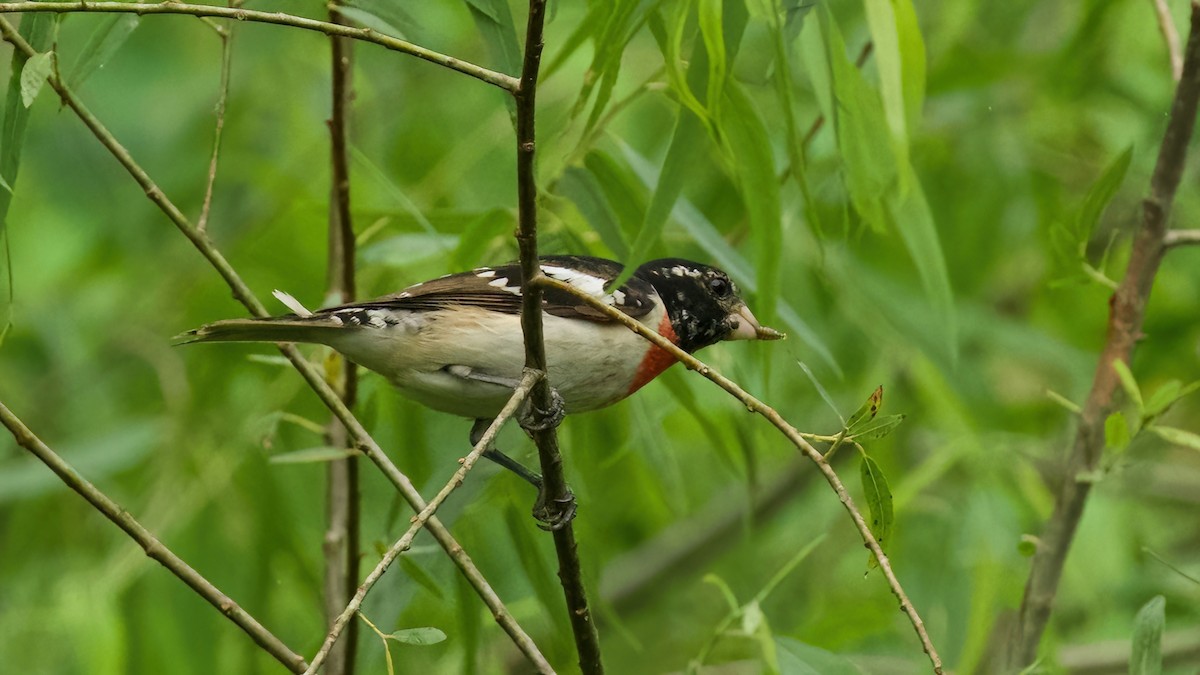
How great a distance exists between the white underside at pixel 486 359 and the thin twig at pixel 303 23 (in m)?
1.07

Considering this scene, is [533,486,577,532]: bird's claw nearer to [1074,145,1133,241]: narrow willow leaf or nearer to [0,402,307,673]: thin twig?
[0,402,307,673]: thin twig

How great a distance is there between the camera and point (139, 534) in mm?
2369

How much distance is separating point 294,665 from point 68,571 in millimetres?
2014

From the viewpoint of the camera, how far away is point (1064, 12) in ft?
20.1

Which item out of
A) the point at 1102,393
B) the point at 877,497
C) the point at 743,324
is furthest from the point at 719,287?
the point at 877,497

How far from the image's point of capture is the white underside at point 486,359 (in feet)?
10.2

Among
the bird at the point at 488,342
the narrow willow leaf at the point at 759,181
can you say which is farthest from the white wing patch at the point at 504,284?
the narrow willow leaf at the point at 759,181

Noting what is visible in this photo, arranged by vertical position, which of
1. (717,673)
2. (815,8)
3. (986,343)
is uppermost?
(815,8)

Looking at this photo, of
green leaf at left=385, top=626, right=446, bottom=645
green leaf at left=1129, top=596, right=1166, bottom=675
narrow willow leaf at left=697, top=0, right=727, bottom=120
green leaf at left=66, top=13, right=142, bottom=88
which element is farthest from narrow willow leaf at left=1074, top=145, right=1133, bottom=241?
green leaf at left=66, top=13, right=142, bottom=88

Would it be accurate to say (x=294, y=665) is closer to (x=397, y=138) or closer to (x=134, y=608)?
(x=134, y=608)

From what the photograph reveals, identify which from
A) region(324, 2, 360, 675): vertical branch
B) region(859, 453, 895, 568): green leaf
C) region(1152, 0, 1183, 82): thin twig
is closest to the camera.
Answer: region(859, 453, 895, 568): green leaf

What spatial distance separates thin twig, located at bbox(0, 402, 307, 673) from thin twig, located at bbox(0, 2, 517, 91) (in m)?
0.60

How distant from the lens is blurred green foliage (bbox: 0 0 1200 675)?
2910 millimetres

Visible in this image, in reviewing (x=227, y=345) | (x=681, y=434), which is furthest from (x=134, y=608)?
(x=681, y=434)
